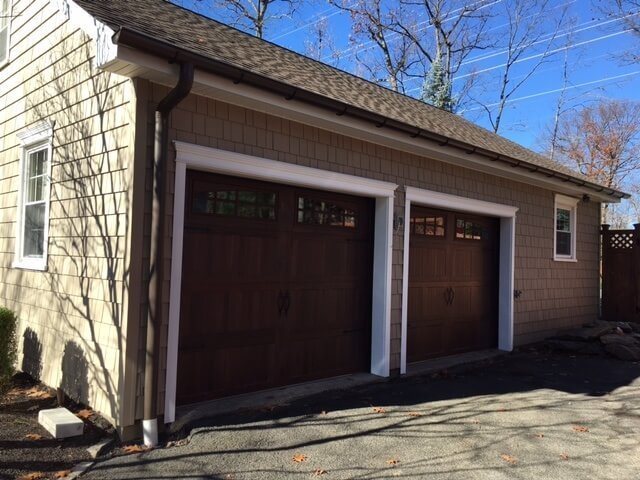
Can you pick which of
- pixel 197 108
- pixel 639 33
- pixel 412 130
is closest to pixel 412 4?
pixel 639 33

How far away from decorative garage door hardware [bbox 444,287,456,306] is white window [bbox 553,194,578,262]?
11.7 feet

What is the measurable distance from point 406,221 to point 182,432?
392cm

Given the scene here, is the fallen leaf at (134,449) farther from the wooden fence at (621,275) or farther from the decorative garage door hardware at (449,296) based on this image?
the wooden fence at (621,275)

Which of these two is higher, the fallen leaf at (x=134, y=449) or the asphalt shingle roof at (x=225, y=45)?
the asphalt shingle roof at (x=225, y=45)

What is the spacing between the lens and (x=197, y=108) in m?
4.79

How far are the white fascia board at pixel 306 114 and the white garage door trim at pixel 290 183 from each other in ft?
1.69

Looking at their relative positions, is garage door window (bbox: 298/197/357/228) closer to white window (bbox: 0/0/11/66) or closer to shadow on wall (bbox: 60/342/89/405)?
shadow on wall (bbox: 60/342/89/405)

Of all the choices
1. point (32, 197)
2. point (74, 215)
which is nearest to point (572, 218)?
point (74, 215)

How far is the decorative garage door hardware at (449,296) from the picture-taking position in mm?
7934

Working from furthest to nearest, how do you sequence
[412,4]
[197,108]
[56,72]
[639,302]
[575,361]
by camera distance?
[412,4], [639,302], [575,361], [56,72], [197,108]

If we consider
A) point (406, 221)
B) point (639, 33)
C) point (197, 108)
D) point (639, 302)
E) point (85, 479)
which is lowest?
point (85, 479)

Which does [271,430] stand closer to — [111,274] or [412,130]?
[111,274]

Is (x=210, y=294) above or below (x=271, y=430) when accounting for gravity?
above

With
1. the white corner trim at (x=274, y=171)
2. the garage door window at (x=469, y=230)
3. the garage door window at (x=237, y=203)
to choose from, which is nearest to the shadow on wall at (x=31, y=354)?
the garage door window at (x=237, y=203)
